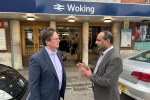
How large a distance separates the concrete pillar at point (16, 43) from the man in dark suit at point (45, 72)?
527 centimetres

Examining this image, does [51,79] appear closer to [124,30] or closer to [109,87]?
[109,87]

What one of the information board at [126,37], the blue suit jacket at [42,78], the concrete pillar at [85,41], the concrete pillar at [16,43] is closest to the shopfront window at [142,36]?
the information board at [126,37]

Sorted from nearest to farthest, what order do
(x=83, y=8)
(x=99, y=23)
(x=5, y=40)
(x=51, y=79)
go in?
(x=51, y=79), (x=83, y=8), (x=5, y=40), (x=99, y=23)

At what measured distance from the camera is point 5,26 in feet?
19.6

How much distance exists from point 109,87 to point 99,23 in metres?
6.32

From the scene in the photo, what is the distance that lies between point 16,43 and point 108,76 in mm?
6162

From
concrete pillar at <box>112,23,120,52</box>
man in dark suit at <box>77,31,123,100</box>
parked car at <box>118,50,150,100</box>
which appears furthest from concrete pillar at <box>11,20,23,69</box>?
concrete pillar at <box>112,23,120,52</box>

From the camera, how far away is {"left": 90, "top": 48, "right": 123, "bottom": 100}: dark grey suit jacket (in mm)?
1528

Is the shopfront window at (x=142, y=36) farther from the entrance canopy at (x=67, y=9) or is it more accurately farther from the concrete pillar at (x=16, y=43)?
the concrete pillar at (x=16, y=43)

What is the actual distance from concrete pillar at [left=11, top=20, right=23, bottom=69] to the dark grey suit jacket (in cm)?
587

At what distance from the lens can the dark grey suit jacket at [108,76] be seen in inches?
60.2

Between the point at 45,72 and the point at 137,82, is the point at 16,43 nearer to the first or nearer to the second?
the point at 45,72

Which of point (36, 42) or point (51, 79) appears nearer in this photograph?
point (51, 79)

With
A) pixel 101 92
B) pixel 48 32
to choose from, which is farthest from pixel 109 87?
pixel 48 32
